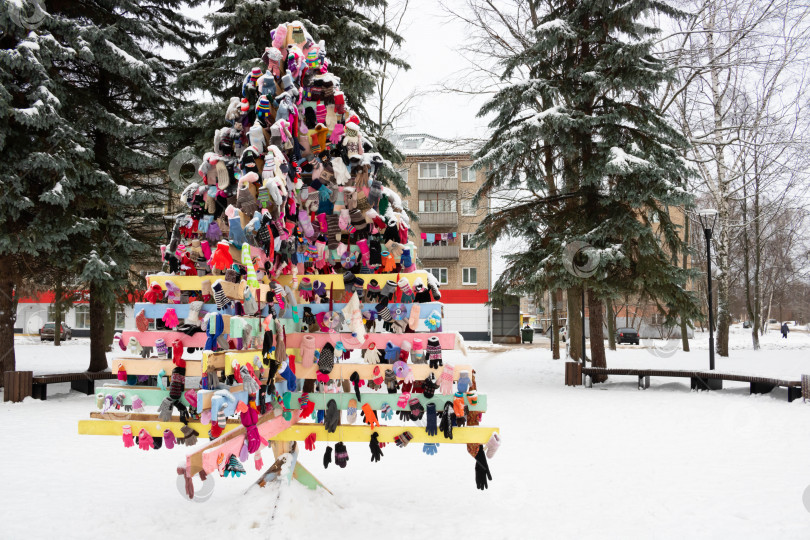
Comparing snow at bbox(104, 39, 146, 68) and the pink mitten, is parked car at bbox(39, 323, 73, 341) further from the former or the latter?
the pink mitten

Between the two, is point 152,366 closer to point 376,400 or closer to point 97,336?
point 376,400

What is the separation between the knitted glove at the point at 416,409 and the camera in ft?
11.8

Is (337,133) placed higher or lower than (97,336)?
higher

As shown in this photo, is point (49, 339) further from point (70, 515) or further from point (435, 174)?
point (70, 515)

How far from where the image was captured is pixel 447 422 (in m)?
3.51

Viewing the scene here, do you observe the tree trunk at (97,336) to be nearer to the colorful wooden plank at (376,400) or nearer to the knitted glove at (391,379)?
the colorful wooden plank at (376,400)

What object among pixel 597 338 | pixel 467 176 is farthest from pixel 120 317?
pixel 467 176

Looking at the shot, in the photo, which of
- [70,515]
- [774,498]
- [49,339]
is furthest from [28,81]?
[49,339]

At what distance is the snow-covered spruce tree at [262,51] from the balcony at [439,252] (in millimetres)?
24067

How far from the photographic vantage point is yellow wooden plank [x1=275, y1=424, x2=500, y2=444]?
3553 millimetres

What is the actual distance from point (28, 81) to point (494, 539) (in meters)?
12.5

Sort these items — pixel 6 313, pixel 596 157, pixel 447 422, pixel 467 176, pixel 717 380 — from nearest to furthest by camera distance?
pixel 447 422
pixel 6 313
pixel 717 380
pixel 596 157
pixel 467 176

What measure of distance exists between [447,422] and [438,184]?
36400mm

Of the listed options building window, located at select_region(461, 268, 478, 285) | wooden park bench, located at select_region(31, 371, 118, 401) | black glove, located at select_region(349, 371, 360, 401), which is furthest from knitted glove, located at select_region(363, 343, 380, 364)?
building window, located at select_region(461, 268, 478, 285)
